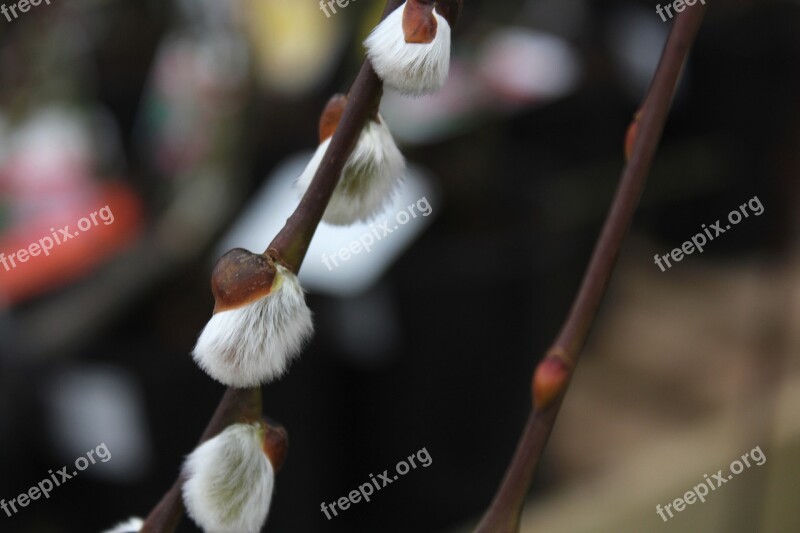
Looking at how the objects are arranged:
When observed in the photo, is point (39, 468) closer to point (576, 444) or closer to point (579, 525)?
point (579, 525)

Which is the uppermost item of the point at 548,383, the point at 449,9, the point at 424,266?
the point at 449,9

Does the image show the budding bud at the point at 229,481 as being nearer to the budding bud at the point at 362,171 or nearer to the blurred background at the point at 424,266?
the budding bud at the point at 362,171

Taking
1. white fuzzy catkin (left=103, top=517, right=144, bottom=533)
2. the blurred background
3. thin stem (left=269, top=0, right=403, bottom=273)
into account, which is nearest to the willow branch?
thin stem (left=269, top=0, right=403, bottom=273)

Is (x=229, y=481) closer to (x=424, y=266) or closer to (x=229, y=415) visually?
(x=229, y=415)

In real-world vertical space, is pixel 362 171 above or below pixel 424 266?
above

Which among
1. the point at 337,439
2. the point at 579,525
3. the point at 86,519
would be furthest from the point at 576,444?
the point at 86,519

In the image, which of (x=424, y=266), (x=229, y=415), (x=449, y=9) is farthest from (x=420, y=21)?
(x=424, y=266)

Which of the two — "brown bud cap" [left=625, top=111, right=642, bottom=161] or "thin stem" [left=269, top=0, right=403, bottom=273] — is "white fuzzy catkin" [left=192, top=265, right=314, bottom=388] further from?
"brown bud cap" [left=625, top=111, right=642, bottom=161]
